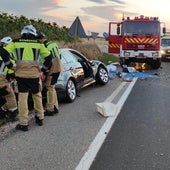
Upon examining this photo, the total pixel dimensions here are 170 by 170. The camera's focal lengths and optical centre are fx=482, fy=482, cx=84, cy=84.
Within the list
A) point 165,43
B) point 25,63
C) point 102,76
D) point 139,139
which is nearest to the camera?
point 139,139

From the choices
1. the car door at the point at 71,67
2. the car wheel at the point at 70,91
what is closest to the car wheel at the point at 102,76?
the car door at the point at 71,67

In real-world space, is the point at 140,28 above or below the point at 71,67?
above

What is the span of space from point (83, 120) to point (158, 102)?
331cm

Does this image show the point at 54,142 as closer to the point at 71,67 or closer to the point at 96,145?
the point at 96,145

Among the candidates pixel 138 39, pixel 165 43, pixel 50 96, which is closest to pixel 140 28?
pixel 138 39

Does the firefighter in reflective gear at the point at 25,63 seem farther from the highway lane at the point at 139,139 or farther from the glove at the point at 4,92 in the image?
the highway lane at the point at 139,139

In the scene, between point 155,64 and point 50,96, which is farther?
point 155,64

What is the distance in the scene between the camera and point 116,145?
7.64 metres

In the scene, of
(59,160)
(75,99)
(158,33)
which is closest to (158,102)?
(75,99)

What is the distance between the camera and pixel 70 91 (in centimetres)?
1229

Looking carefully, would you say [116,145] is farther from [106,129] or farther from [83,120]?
[83,120]

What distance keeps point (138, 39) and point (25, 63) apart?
16109 mm

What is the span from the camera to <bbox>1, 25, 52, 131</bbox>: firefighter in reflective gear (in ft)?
29.2

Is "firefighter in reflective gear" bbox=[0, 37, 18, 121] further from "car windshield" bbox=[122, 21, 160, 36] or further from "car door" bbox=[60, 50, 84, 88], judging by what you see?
"car windshield" bbox=[122, 21, 160, 36]
